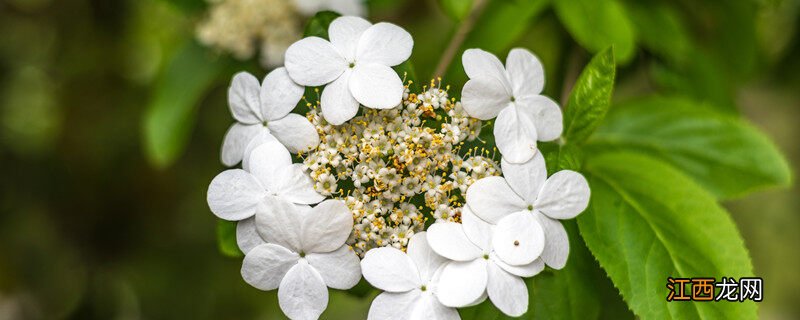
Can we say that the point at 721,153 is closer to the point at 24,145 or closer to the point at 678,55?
the point at 678,55

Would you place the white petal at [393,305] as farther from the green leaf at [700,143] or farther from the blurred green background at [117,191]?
the blurred green background at [117,191]

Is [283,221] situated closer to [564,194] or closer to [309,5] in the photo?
[564,194]

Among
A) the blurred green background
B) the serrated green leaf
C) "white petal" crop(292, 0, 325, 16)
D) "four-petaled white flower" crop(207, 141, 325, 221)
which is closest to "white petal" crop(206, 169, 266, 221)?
"four-petaled white flower" crop(207, 141, 325, 221)

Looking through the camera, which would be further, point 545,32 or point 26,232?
point 26,232

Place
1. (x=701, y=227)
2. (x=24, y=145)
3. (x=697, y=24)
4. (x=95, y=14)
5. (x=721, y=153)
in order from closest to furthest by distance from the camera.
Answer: (x=701, y=227), (x=721, y=153), (x=697, y=24), (x=95, y=14), (x=24, y=145)

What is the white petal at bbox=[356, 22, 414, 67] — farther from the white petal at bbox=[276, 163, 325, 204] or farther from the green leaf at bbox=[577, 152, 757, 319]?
the green leaf at bbox=[577, 152, 757, 319]

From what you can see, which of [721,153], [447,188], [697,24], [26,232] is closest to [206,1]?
[447,188]
